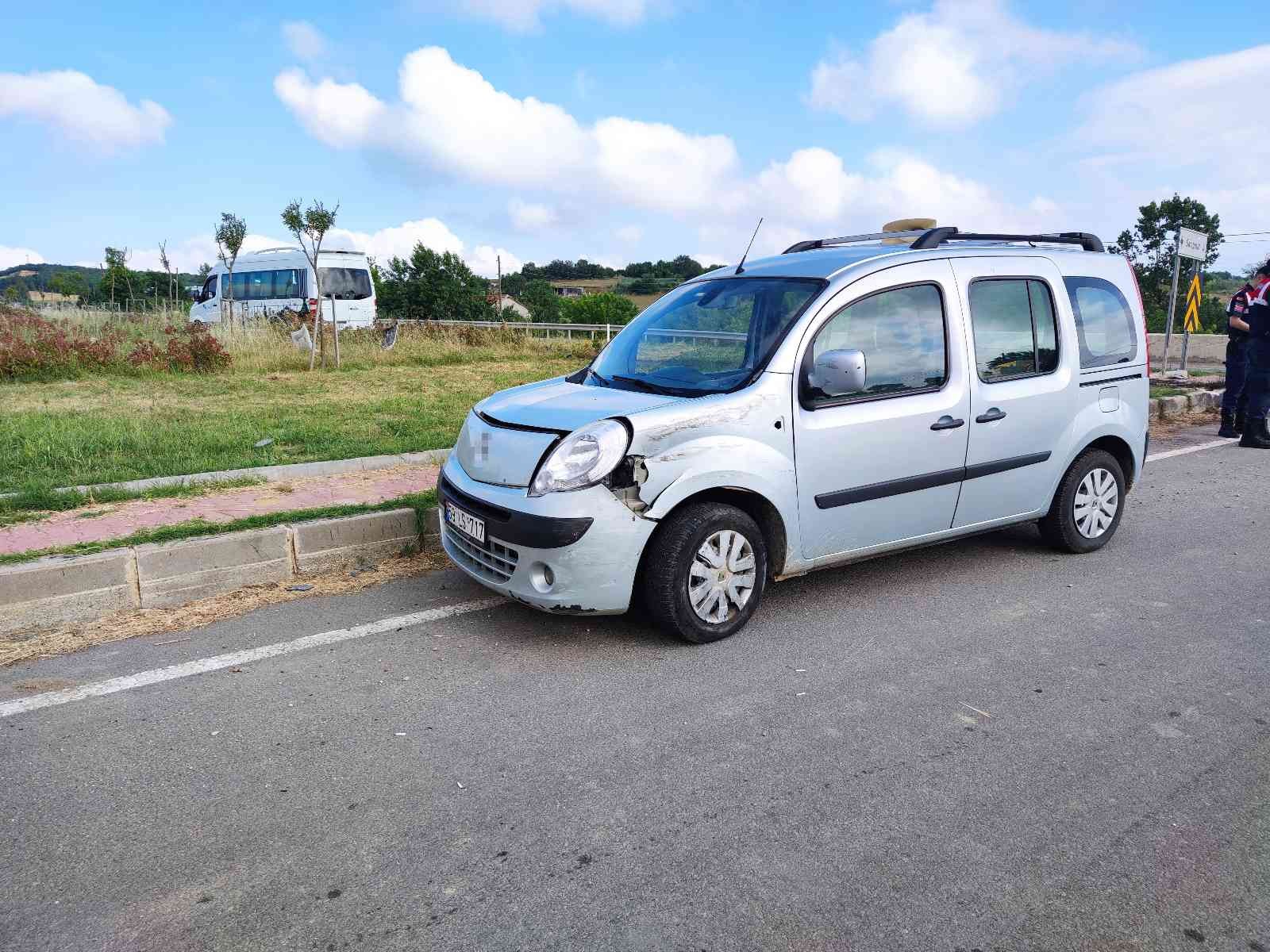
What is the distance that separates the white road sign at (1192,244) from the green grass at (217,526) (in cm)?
1294

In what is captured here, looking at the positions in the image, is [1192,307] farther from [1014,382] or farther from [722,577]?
[722,577]

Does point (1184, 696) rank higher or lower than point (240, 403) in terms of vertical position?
lower

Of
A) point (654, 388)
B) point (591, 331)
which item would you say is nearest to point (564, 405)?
point (654, 388)

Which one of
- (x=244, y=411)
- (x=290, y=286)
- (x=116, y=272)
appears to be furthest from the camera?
(x=116, y=272)

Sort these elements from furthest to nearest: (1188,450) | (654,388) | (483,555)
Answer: (1188,450), (654,388), (483,555)

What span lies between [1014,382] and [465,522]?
3.02 m

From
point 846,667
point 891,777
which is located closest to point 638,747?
point 891,777

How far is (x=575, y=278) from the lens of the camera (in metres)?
Answer: 116

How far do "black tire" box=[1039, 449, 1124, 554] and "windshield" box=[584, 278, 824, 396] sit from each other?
82.3 inches

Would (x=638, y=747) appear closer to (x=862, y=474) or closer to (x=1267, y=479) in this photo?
(x=862, y=474)

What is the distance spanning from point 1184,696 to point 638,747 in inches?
86.2

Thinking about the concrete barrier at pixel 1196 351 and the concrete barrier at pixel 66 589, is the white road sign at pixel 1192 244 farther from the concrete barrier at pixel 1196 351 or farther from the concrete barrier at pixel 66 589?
the concrete barrier at pixel 66 589

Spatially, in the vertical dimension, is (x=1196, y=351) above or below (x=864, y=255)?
below

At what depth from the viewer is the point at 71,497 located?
5914 millimetres
